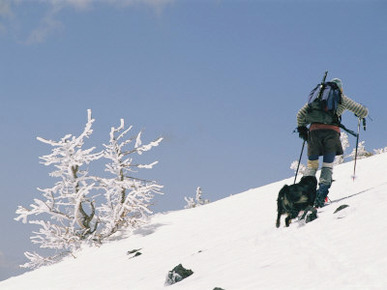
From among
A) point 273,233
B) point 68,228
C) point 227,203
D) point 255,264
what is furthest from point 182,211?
point 255,264

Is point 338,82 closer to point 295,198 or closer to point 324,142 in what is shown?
point 324,142

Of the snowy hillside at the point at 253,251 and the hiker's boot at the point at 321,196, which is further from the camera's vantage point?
the hiker's boot at the point at 321,196

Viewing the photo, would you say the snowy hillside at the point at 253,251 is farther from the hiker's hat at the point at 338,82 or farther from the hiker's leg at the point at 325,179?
the hiker's hat at the point at 338,82

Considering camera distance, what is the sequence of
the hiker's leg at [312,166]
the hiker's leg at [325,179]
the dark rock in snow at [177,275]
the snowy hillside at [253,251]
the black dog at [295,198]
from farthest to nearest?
the hiker's leg at [312,166] → the hiker's leg at [325,179] → the black dog at [295,198] → the dark rock in snow at [177,275] → the snowy hillside at [253,251]

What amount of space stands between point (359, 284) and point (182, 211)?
11.7 meters

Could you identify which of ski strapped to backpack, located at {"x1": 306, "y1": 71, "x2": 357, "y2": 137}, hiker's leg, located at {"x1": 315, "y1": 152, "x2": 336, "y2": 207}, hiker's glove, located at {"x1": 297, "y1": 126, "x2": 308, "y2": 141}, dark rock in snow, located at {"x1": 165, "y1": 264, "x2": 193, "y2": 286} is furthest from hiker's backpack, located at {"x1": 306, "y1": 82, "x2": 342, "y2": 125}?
dark rock in snow, located at {"x1": 165, "y1": 264, "x2": 193, "y2": 286}

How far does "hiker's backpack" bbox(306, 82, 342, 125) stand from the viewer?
7.25 meters

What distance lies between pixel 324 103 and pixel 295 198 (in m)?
1.75

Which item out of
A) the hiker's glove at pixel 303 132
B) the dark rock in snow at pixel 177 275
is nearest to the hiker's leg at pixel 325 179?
the hiker's glove at pixel 303 132

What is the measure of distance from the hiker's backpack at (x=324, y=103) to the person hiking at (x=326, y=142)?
0.24ft

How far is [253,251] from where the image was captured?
5.79 m

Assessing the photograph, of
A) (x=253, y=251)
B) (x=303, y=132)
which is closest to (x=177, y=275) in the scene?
(x=253, y=251)

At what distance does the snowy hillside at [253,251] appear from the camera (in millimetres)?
3941

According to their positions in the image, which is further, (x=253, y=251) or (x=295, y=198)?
(x=295, y=198)
